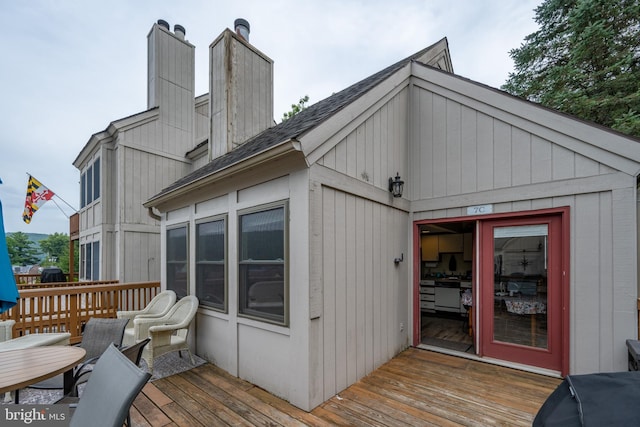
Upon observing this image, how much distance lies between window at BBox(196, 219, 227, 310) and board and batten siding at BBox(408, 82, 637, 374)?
10.5 feet

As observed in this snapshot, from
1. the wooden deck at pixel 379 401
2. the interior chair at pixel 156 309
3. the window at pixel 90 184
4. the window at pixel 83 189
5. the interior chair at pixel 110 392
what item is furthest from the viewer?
the window at pixel 83 189

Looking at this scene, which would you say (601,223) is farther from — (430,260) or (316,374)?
(430,260)

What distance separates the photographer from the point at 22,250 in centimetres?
2767

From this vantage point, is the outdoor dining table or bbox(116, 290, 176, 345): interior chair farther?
bbox(116, 290, 176, 345): interior chair

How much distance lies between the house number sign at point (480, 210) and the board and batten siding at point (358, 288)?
103cm

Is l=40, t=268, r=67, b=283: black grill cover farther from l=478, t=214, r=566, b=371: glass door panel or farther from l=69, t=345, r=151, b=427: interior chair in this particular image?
l=478, t=214, r=566, b=371: glass door panel

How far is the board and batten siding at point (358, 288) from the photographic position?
122 inches

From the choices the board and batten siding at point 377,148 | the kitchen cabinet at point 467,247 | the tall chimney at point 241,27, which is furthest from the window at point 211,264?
the kitchen cabinet at point 467,247

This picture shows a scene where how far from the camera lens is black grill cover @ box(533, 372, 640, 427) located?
1.08m

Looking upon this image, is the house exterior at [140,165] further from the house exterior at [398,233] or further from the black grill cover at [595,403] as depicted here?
the black grill cover at [595,403]

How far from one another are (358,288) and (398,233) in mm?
1339

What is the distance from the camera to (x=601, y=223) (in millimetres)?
3270

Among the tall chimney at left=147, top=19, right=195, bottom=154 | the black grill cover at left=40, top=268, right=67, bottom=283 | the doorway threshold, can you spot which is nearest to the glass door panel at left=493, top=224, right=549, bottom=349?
the doorway threshold

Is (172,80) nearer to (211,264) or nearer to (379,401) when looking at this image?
(211,264)
